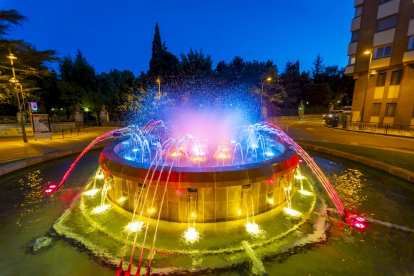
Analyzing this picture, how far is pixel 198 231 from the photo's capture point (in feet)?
15.9

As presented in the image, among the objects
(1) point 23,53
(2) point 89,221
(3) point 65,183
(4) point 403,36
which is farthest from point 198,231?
(4) point 403,36

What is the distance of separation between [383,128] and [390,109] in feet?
10.9

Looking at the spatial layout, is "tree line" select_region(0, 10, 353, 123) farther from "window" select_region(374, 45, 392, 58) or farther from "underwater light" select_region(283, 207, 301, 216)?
"underwater light" select_region(283, 207, 301, 216)

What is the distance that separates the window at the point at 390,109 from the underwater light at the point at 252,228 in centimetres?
3049

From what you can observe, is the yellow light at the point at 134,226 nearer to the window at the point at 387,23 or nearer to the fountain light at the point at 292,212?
the fountain light at the point at 292,212

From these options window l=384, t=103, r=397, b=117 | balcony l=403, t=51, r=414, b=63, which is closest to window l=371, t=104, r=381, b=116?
window l=384, t=103, r=397, b=117

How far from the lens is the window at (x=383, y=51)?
24391 mm

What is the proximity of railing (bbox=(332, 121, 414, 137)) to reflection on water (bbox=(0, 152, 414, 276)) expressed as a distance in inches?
739

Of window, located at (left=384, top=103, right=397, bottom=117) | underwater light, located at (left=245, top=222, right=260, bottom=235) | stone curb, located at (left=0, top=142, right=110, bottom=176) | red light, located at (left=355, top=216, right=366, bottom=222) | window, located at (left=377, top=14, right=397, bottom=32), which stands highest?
window, located at (left=377, top=14, right=397, bottom=32)

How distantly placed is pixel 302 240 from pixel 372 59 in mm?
31833

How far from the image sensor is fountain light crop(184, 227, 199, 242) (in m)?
4.56

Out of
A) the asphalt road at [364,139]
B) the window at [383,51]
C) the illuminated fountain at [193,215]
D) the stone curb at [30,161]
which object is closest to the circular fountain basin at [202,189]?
the illuminated fountain at [193,215]

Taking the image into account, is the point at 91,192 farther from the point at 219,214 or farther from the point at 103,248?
the point at 219,214

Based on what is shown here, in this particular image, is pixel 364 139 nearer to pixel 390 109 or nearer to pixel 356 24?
pixel 390 109
